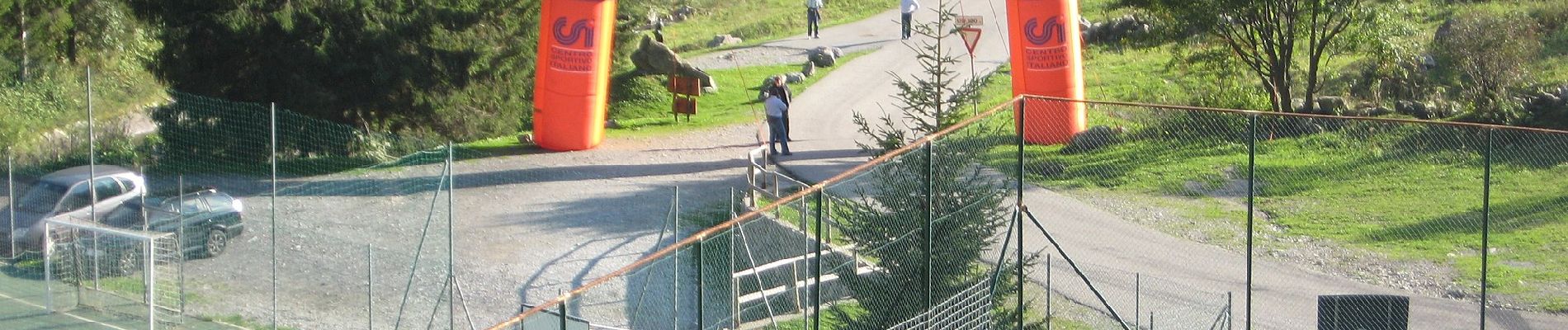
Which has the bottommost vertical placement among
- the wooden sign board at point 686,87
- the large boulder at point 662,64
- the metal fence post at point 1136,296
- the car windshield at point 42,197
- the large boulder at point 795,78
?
the metal fence post at point 1136,296

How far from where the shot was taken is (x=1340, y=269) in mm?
18375

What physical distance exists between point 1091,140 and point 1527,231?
18.5 ft

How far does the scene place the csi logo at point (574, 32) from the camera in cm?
2239

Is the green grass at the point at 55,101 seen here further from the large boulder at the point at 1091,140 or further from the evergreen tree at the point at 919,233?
the large boulder at the point at 1091,140

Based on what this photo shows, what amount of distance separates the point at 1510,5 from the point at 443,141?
20.1 metres

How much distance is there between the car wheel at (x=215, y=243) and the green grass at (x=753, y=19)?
18.6 meters

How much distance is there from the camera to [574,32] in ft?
73.7

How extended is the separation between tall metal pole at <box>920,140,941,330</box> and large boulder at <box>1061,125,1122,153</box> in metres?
8.92

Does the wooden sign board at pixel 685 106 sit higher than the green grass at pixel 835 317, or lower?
higher

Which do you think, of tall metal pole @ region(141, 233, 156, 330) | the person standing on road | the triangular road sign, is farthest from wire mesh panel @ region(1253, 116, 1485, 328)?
tall metal pole @ region(141, 233, 156, 330)

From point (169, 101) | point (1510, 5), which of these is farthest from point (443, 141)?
point (1510, 5)

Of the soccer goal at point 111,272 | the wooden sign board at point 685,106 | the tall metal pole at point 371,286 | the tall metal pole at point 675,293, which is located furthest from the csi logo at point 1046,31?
the soccer goal at point 111,272

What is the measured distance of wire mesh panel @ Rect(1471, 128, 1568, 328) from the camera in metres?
16.7

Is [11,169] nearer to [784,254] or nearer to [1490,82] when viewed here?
[784,254]
